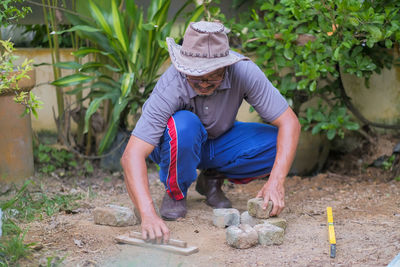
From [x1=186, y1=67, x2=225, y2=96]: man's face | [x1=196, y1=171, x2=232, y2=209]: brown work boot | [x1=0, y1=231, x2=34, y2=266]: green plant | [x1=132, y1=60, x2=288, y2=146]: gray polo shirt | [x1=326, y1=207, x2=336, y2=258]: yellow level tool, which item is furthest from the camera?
[x1=196, y1=171, x2=232, y2=209]: brown work boot

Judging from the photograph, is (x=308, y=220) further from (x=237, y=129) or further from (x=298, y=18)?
(x=298, y=18)

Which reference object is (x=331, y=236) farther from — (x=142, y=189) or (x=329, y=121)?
(x=329, y=121)

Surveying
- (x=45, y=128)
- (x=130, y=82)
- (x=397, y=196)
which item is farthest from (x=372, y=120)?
(x=45, y=128)

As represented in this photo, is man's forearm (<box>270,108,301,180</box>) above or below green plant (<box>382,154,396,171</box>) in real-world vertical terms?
above

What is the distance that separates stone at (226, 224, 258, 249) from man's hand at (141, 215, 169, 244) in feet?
1.11

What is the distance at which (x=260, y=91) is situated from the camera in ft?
10.4

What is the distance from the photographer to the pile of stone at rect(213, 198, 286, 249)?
9.28ft

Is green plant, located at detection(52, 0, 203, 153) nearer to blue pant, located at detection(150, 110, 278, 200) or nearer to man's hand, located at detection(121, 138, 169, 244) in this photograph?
blue pant, located at detection(150, 110, 278, 200)

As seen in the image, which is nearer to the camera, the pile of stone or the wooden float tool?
the wooden float tool

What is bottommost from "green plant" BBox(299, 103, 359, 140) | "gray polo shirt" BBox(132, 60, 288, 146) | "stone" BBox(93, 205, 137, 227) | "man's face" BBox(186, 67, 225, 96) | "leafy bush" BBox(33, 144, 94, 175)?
"leafy bush" BBox(33, 144, 94, 175)

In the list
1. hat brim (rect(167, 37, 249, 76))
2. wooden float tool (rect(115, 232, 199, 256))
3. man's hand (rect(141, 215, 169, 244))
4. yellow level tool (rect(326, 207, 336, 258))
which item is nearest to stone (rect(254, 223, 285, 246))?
yellow level tool (rect(326, 207, 336, 258))

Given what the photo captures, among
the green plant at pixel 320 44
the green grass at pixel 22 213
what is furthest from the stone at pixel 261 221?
the green plant at pixel 320 44

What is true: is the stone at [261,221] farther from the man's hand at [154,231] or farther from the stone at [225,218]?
the man's hand at [154,231]

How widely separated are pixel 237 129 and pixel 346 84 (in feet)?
5.27
